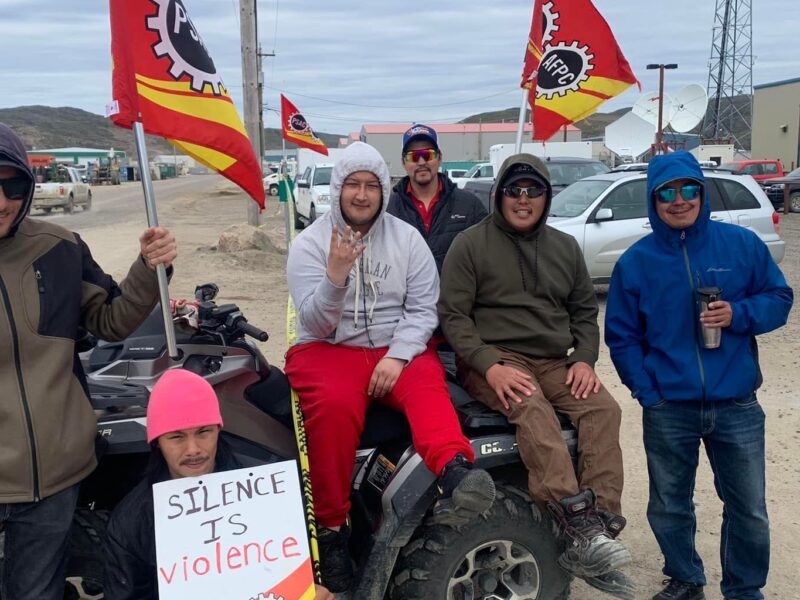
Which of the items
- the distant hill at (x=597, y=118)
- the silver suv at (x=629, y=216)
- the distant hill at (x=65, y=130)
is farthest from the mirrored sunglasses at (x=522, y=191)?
the distant hill at (x=65, y=130)

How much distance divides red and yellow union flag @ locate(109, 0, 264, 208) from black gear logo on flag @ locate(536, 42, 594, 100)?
257cm

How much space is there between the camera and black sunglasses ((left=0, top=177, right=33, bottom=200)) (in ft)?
7.94

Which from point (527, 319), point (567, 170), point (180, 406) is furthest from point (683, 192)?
point (567, 170)

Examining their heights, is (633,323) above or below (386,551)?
above

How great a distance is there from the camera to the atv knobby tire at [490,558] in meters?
2.94

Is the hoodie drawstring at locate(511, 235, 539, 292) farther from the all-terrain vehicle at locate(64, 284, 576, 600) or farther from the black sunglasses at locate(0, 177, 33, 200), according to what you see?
the black sunglasses at locate(0, 177, 33, 200)

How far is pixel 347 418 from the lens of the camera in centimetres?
296

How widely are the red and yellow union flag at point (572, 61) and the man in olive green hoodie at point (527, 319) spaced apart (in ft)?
6.50

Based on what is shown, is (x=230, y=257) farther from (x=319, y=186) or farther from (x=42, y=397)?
(x=42, y=397)

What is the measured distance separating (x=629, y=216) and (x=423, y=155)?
23.5ft

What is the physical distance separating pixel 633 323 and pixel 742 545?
1076mm

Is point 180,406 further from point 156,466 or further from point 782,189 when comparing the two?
point 782,189

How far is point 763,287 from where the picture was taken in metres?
3.17

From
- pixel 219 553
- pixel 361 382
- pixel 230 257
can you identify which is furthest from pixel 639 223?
pixel 219 553
